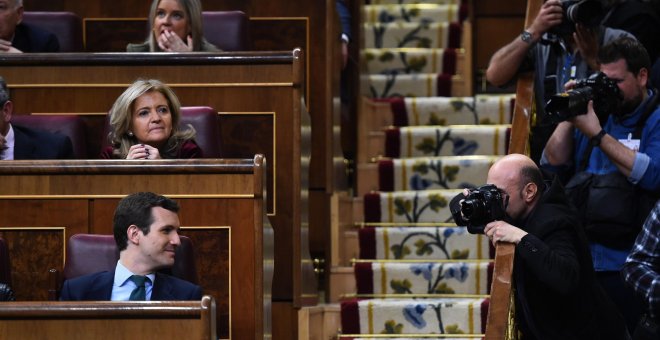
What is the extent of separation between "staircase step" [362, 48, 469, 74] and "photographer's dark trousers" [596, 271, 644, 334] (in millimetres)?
2013

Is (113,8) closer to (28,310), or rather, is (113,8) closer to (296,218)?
(296,218)

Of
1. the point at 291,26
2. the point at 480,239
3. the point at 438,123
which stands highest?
the point at 291,26

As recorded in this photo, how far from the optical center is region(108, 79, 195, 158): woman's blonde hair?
3523 mm

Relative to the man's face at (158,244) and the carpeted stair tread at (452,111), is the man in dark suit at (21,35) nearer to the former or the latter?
the carpeted stair tread at (452,111)

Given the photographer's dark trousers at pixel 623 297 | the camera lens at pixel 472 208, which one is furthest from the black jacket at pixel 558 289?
the photographer's dark trousers at pixel 623 297

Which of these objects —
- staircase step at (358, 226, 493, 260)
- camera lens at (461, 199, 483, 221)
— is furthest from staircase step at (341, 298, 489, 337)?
camera lens at (461, 199, 483, 221)

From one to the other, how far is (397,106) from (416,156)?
0.69 ft

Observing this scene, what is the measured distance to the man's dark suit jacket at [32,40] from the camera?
4266mm

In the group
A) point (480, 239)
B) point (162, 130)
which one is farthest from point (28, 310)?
point (480, 239)

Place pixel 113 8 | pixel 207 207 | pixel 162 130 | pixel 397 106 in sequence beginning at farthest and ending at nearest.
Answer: pixel 397 106 → pixel 113 8 → pixel 162 130 → pixel 207 207

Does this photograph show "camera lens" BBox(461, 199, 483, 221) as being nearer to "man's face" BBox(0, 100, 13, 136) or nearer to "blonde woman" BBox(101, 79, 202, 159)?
"blonde woman" BBox(101, 79, 202, 159)

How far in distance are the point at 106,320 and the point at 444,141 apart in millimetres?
2231

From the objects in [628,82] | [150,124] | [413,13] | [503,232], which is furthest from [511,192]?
[413,13]

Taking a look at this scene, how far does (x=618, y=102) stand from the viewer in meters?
3.45
